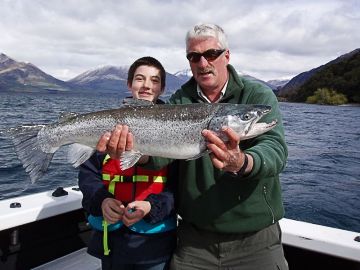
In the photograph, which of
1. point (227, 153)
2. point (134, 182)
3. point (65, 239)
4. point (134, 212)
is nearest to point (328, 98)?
point (65, 239)

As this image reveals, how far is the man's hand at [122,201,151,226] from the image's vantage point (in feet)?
12.7

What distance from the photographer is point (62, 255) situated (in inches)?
258

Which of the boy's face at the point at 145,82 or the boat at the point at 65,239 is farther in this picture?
the boat at the point at 65,239

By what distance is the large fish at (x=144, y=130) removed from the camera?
12.8 feet

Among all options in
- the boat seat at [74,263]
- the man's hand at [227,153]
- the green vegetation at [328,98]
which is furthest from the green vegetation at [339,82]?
the man's hand at [227,153]

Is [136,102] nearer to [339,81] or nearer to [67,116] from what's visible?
[67,116]

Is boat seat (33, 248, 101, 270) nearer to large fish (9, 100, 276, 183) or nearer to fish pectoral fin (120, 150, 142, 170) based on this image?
large fish (9, 100, 276, 183)

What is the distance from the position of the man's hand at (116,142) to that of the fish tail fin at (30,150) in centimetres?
85

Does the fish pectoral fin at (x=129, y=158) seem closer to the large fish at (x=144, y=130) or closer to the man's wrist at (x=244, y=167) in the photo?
the large fish at (x=144, y=130)

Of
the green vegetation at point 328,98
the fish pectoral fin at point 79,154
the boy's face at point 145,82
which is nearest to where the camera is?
the fish pectoral fin at point 79,154

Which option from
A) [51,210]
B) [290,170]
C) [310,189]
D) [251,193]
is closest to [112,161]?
[251,193]

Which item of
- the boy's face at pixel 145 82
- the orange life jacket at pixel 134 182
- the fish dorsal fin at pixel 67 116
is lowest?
the orange life jacket at pixel 134 182

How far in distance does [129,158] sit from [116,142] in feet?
0.78

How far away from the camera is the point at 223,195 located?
379 cm
